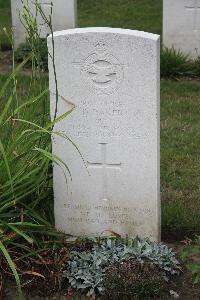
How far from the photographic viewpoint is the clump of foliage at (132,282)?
13.6 feet

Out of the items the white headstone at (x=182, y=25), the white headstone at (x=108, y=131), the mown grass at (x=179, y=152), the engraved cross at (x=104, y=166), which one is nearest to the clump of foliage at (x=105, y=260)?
the white headstone at (x=108, y=131)

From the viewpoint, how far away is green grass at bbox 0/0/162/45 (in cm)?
1148

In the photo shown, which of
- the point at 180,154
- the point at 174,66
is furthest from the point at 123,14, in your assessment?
the point at 180,154

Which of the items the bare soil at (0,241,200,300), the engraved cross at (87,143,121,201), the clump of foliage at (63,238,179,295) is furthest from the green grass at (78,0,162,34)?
the bare soil at (0,241,200,300)

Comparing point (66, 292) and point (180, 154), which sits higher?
point (180, 154)

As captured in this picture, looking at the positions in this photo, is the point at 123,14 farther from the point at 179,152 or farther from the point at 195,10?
the point at 179,152

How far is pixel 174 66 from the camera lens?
8711 mm

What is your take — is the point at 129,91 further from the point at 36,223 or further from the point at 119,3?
the point at 119,3

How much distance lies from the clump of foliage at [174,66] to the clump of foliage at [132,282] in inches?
187

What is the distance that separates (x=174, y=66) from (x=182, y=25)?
674mm

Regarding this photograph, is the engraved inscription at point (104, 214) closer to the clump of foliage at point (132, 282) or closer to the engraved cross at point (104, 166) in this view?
the engraved cross at point (104, 166)

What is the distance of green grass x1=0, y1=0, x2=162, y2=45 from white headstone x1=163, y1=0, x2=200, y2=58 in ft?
6.13

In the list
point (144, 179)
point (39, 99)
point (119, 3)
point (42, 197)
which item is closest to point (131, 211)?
point (144, 179)

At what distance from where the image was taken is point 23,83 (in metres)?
8.51
